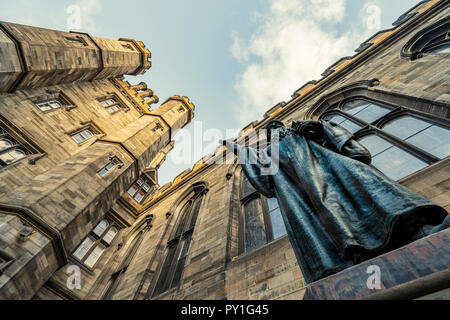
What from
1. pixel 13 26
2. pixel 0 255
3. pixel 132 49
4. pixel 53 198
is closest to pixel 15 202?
pixel 53 198

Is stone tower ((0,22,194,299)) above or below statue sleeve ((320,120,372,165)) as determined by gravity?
above

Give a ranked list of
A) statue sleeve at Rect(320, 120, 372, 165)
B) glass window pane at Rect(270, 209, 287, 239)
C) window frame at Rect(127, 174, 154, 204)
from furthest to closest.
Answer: window frame at Rect(127, 174, 154, 204) < glass window pane at Rect(270, 209, 287, 239) < statue sleeve at Rect(320, 120, 372, 165)

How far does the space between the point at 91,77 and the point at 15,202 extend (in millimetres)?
10240

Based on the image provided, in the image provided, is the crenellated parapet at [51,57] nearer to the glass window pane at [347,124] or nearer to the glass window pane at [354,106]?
the glass window pane at [347,124]

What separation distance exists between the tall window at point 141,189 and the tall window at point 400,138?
40.2 ft

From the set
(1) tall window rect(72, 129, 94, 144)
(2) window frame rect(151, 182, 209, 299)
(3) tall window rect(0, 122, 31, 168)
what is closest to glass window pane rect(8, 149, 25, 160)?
(3) tall window rect(0, 122, 31, 168)

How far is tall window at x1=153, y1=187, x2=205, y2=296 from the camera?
5875 mm

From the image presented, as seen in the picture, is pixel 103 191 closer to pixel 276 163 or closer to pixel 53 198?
pixel 53 198

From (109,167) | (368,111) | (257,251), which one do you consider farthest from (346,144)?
(109,167)

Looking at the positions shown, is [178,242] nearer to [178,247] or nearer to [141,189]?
[178,247]

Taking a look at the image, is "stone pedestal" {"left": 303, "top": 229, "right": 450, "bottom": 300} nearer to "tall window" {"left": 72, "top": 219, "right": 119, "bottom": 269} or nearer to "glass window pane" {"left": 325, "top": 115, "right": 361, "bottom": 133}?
"glass window pane" {"left": 325, "top": 115, "right": 361, "bottom": 133}

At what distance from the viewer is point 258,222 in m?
5.70

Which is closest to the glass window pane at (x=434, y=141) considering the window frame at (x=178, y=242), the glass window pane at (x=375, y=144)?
the glass window pane at (x=375, y=144)

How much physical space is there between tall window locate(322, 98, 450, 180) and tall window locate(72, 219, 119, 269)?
9.51 metres
